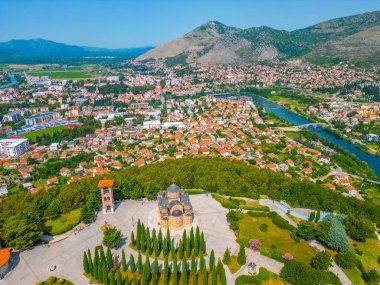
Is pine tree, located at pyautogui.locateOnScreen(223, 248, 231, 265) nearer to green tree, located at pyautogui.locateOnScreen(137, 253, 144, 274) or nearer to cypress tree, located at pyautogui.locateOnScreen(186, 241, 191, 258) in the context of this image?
cypress tree, located at pyautogui.locateOnScreen(186, 241, 191, 258)

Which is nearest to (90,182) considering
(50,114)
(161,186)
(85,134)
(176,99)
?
(161,186)

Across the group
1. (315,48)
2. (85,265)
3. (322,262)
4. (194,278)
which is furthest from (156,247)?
(315,48)

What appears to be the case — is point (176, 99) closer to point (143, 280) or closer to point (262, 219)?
point (262, 219)

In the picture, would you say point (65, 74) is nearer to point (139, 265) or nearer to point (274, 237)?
point (139, 265)

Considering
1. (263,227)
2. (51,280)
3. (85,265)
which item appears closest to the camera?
(51,280)

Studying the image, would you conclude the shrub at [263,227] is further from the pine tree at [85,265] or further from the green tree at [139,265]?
the pine tree at [85,265]

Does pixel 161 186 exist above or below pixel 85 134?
above
